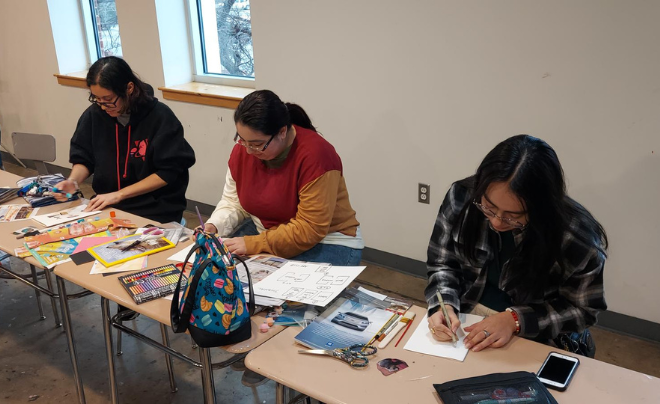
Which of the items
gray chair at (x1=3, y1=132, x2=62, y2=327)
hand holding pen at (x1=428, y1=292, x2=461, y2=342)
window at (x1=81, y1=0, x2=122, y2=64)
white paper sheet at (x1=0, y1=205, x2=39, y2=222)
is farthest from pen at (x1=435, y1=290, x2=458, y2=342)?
window at (x1=81, y1=0, x2=122, y2=64)

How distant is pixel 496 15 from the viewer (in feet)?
8.43

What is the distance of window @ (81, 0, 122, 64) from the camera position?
4777 millimetres

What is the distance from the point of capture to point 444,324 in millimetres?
1525

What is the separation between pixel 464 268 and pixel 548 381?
1.54ft

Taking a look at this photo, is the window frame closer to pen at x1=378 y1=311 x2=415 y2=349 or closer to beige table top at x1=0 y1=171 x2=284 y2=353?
beige table top at x1=0 y1=171 x2=284 y2=353

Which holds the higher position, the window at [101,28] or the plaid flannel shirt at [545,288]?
the window at [101,28]

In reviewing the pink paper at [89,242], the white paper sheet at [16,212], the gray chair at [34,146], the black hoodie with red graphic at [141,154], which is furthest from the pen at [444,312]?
the gray chair at [34,146]

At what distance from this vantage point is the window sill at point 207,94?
3764 millimetres

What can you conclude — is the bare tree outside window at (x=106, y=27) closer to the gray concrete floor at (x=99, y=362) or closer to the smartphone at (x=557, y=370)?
the gray concrete floor at (x=99, y=362)

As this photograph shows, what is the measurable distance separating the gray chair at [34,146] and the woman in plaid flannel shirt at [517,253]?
2054mm

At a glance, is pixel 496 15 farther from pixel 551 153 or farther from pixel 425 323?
pixel 425 323

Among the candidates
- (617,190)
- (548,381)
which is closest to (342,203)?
(548,381)

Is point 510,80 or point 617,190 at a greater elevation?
point 510,80

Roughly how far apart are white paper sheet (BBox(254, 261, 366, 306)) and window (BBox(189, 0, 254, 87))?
7.88ft
